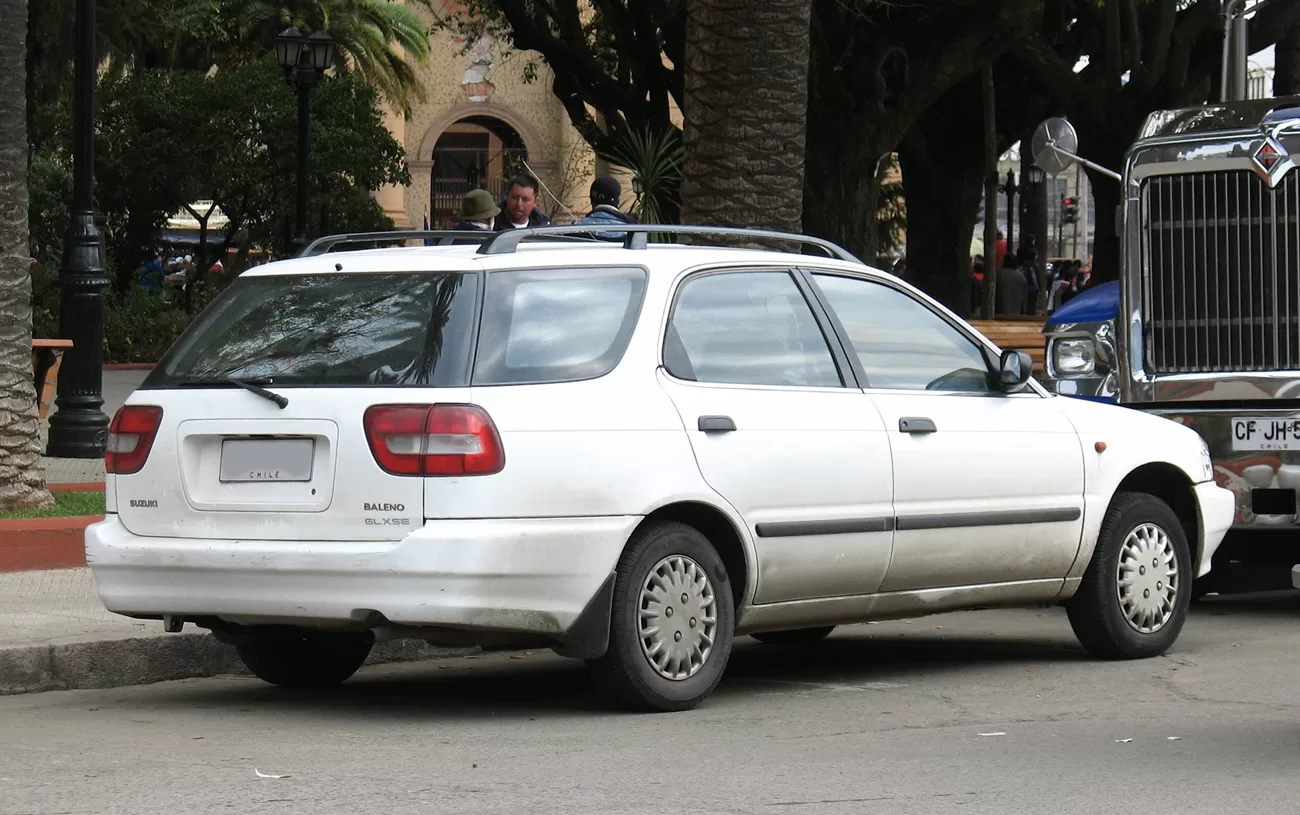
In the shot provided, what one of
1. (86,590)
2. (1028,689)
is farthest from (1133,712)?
(86,590)

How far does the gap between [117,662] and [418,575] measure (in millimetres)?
2051

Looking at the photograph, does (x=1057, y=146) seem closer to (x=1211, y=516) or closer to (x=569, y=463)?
(x=1211, y=516)

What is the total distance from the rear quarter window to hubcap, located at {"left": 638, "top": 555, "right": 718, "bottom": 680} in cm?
70

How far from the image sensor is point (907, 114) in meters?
24.2

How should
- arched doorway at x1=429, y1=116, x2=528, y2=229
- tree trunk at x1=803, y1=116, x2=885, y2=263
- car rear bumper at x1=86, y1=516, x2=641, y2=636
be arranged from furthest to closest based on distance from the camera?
1. arched doorway at x1=429, y1=116, x2=528, y2=229
2. tree trunk at x1=803, y1=116, x2=885, y2=263
3. car rear bumper at x1=86, y1=516, x2=641, y2=636

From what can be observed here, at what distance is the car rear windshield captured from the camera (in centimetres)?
680

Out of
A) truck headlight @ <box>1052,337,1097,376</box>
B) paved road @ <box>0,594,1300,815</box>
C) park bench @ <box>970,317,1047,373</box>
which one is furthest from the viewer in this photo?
park bench @ <box>970,317,1047,373</box>

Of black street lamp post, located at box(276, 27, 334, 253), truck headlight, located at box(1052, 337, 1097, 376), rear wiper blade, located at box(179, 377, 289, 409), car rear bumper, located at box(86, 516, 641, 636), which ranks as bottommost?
car rear bumper, located at box(86, 516, 641, 636)

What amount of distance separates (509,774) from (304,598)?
1.11 metres

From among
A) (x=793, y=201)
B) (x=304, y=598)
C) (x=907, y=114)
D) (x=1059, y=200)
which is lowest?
(x=304, y=598)

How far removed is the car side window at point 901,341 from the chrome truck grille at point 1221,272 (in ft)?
8.00

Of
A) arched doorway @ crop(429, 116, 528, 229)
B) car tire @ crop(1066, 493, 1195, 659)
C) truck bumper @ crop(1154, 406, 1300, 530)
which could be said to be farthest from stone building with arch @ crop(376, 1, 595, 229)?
car tire @ crop(1066, 493, 1195, 659)

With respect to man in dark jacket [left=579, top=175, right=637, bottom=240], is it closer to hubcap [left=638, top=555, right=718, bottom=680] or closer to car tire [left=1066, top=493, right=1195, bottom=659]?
car tire [left=1066, top=493, right=1195, bottom=659]

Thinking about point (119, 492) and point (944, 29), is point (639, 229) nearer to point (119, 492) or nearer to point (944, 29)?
point (119, 492)
